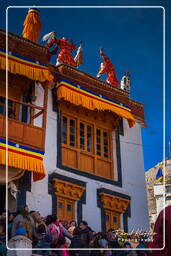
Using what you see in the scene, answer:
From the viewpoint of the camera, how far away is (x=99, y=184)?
12.8 metres

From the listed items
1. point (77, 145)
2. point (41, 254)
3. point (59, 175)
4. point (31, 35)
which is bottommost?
point (41, 254)

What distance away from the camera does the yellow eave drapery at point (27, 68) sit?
11023 millimetres

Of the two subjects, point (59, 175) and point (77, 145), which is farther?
point (77, 145)

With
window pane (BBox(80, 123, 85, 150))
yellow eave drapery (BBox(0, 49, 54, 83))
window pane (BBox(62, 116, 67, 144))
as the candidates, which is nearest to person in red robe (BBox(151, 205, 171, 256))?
yellow eave drapery (BBox(0, 49, 54, 83))

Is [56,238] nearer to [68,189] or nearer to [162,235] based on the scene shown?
[68,189]

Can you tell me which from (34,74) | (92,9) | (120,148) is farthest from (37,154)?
(92,9)

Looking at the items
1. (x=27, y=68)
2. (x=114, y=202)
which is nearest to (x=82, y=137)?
(x=114, y=202)

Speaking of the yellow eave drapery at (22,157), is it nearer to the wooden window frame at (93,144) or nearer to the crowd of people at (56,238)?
the wooden window frame at (93,144)

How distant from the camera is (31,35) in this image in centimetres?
1239

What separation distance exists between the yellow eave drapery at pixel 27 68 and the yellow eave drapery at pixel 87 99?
0.76 m

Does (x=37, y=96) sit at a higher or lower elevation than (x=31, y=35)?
lower

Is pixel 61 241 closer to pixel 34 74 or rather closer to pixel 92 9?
pixel 92 9

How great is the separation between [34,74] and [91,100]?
6.91 ft

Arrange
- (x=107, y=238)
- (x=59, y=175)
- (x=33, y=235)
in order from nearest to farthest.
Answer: (x=33, y=235), (x=107, y=238), (x=59, y=175)
